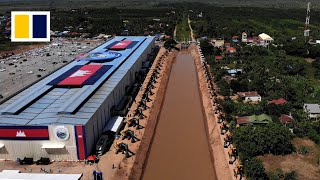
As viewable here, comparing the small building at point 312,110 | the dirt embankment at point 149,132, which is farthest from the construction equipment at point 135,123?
the small building at point 312,110

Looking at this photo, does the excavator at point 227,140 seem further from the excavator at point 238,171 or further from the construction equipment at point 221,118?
the excavator at point 238,171

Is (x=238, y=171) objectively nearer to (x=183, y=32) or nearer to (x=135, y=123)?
(x=135, y=123)

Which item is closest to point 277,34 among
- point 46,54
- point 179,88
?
point 179,88

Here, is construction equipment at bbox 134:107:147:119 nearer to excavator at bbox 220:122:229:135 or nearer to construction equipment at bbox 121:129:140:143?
construction equipment at bbox 121:129:140:143

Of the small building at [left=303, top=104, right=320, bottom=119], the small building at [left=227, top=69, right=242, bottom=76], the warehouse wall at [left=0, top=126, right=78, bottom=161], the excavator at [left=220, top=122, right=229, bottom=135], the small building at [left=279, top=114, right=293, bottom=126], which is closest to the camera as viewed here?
the warehouse wall at [left=0, top=126, right=78, bottom=161]

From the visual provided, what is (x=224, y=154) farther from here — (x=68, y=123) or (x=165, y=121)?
(x=68, y=123)

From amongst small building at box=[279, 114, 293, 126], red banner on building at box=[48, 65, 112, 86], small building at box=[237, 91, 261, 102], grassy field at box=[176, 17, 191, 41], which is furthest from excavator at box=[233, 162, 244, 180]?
grassy field at box=[176, 17, 191, 41]

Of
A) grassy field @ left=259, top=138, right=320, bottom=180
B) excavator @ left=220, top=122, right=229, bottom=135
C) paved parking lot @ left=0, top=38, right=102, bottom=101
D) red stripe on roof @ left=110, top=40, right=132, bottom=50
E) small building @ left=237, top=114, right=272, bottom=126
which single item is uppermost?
red stripe on roof @ left=110, top=40, right=132, bottom=50
